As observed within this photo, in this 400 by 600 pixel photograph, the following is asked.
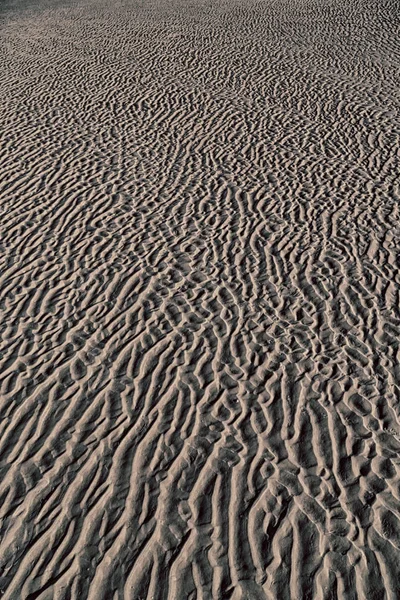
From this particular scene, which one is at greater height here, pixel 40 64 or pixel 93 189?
pixel 40 64

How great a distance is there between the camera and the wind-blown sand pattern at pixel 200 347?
16.0ft

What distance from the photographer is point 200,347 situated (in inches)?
277

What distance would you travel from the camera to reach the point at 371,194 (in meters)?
10.5

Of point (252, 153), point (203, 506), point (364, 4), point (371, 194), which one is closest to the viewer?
point (203, 506)

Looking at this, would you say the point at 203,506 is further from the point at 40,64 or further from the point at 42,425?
the point at 40,64

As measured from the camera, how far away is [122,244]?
359 inches

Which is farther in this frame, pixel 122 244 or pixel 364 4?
pixel 364 4

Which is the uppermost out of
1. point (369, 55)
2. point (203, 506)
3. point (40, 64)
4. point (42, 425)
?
point (40, 64)

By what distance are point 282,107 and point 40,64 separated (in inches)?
327

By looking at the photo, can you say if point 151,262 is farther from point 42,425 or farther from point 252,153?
point 252,153

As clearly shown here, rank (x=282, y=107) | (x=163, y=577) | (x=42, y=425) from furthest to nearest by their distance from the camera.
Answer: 1. (x=282, y=107)
2. (x=42, y=425)
3. (x=163, y=577)

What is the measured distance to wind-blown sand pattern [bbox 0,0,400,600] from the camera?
192 inches

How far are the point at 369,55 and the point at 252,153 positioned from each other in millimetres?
8911

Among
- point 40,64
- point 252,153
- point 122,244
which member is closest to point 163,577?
point 122,244
